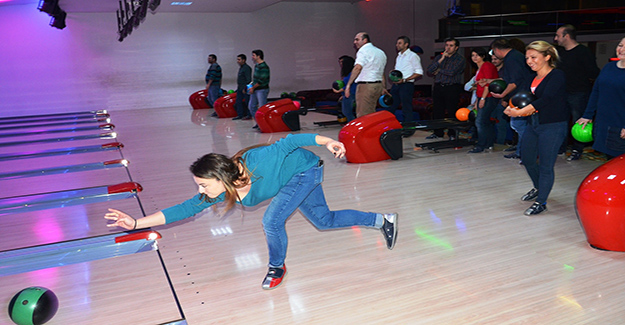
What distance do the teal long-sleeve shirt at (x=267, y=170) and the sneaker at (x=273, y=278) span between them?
0.47 m

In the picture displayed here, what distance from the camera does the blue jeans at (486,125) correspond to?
566 cm

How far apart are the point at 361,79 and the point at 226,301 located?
14.6 ft

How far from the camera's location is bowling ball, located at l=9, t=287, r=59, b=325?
2269 mm

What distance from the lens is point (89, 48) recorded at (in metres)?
14.0

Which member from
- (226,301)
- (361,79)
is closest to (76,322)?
(226,301)

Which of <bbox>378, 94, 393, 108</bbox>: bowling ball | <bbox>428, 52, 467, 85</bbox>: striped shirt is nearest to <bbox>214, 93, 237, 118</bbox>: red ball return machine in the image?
<bbox>378, 94, 393, 108</bbox>: bowling ball

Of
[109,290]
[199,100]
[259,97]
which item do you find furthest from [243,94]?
[109,290]

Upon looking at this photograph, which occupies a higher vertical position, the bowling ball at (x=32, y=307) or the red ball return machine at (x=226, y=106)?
the bowling ball at (x=32, y=307)

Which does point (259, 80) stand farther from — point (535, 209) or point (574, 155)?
point (535, 209)

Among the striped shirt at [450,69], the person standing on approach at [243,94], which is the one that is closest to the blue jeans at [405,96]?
the striped shirt at [450,69]

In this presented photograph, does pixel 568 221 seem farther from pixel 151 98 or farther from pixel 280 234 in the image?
Answer: pixel 151 98

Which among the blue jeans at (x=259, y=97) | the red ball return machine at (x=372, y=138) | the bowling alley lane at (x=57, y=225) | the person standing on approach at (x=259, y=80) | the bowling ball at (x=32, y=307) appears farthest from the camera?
the blue jeans at (x=259, y=97)

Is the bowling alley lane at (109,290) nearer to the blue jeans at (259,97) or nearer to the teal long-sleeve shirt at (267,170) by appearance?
the teal long-sleeve shirt at (267,170)

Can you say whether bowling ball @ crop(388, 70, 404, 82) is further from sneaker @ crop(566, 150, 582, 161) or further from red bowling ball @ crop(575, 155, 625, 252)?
red bowling ball @ crop(575, 155, 625, 252)
